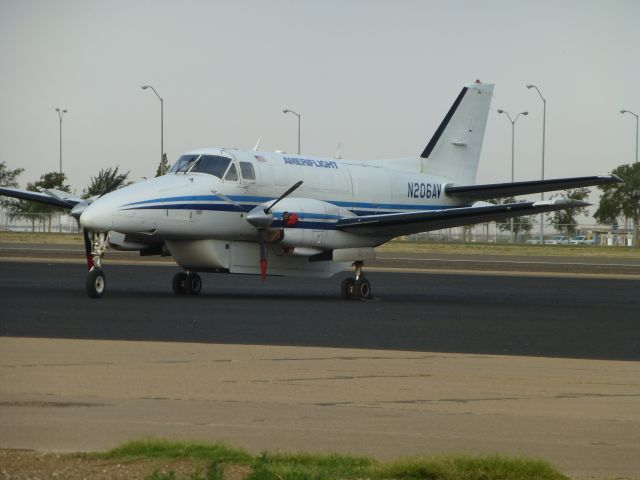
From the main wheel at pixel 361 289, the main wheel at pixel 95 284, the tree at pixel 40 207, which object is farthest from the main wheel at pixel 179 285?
the tree at pixel 40 207

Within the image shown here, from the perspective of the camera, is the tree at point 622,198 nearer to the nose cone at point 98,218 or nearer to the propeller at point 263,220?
the propeller at point 263,220

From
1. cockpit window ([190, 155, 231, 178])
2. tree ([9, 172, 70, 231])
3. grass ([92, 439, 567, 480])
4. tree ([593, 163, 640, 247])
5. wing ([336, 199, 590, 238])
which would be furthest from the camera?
tree ([593, 163, 640, 247])

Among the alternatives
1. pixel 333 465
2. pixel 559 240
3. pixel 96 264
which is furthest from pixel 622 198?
pixel 333 465

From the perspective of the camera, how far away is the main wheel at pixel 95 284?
2311cm

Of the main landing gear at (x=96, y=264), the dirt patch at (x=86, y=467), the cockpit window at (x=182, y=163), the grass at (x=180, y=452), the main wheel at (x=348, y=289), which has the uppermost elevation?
the cockpit window at (x=182, y=163)

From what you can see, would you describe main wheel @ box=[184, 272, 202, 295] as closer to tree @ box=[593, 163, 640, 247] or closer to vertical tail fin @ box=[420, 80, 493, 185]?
vertical tail fin @ box=[420, 80, 493, 185]

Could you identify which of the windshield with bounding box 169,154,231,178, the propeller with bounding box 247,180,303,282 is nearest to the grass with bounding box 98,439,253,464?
the propeller with bounding box 247,180,303,282

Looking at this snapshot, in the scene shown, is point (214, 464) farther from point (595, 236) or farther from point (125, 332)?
point (595, 236)

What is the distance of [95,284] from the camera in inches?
912

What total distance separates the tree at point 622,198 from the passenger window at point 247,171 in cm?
6850

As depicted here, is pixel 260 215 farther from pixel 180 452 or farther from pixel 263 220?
pixel 180 452

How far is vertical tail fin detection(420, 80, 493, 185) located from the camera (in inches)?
1291

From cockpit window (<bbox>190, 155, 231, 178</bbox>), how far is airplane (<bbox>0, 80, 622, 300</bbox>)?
22 mm

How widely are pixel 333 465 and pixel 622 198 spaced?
293ft
